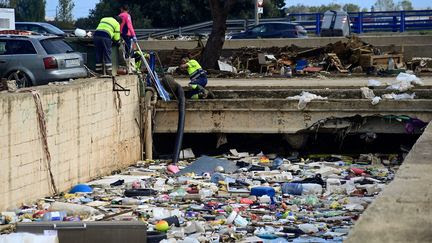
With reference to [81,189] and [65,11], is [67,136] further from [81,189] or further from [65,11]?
[65,11]

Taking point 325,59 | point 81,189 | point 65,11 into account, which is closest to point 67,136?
point 81,189

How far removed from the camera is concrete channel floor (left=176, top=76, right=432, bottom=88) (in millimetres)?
23359

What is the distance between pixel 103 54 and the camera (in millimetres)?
20141

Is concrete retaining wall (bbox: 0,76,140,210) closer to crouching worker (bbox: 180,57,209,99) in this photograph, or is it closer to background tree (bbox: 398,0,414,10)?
crouching worker (bbox: 180,57,209,99)

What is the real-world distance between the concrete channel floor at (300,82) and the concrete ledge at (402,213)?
11.8 metres

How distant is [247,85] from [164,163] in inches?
151

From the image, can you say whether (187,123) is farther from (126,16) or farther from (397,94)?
(397,94)

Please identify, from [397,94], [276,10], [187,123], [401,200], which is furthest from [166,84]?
[276,10]

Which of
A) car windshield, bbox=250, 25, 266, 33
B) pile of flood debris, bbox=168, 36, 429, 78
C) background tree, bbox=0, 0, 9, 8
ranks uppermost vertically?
background tree, bbox=0, 0, 9, 8

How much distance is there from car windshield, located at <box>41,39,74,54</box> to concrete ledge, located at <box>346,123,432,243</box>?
11.9m

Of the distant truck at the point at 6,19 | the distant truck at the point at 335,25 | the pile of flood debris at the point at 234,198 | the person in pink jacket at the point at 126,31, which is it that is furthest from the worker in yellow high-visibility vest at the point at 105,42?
the distant truck at the point at 335,25

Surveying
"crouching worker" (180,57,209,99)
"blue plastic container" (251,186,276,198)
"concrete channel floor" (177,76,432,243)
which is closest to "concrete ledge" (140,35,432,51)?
"crouching worker" (180,57,209,99)

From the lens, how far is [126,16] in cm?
2158

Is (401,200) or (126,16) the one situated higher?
(126,16)
